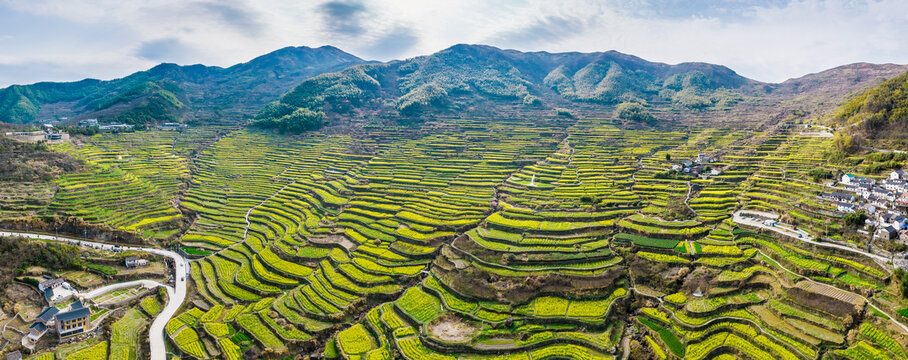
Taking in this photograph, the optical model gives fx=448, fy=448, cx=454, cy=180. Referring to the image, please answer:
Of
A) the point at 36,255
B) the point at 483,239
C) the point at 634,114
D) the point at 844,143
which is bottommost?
the point at 36,255

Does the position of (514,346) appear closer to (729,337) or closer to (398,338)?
(398,338)

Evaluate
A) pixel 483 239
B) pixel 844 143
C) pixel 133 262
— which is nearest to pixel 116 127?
pixel 133 262

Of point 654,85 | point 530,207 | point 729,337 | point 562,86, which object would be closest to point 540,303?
point 729,337

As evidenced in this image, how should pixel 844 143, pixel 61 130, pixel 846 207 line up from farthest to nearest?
pixel 61 130, pixel 844 143, pixel 846 207

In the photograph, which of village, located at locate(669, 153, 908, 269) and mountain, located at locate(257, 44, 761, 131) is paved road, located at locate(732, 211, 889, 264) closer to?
village, located at locate(669, 153, 908, 269)

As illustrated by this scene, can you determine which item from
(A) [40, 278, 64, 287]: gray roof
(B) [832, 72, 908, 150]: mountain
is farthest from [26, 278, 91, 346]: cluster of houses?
(B) [832, 72, 908, 150]: mountain

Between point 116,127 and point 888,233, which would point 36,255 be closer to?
point 116,127
